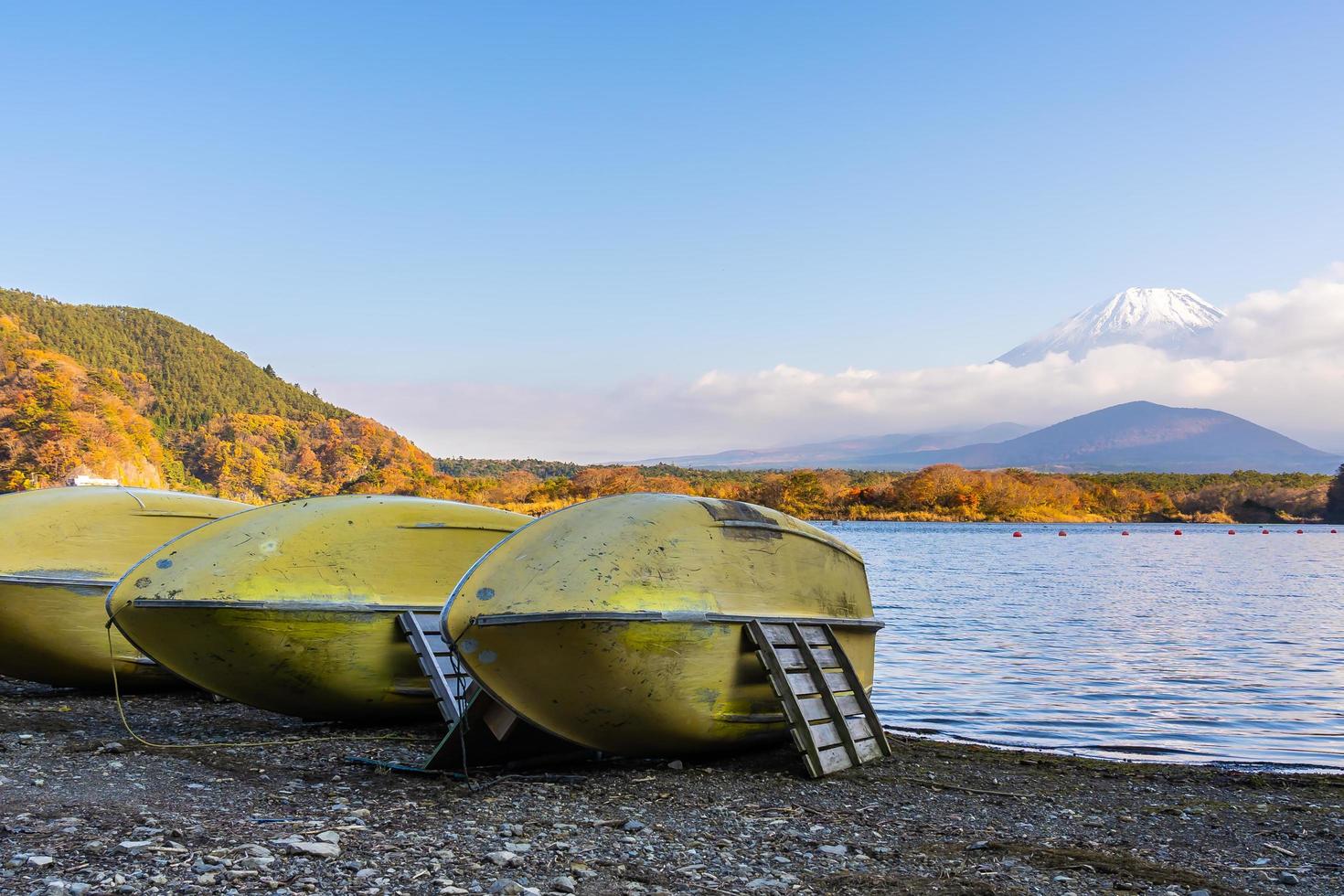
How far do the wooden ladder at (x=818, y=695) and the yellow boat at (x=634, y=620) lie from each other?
0.49ft

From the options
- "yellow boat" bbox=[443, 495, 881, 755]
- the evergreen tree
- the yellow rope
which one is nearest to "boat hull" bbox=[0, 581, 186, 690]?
the yellow rope

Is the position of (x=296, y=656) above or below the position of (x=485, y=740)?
above

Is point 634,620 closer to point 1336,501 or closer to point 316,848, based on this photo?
point 316,848

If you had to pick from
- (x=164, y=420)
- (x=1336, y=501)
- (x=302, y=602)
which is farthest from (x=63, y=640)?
(x=1336, y=501)

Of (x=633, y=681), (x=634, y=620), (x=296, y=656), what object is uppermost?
(x=634, y=620)

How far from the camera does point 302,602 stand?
839cm

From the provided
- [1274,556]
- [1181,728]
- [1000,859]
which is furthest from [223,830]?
[1274,556]

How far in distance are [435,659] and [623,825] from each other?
3.24 meters

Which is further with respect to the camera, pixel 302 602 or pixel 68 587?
pixel 68 587

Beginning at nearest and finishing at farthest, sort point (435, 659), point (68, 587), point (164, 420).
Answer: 1. point (435, 659)
2. point (68, 587)
3. point (164, 420)

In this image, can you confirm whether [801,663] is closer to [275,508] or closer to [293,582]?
[293,582]

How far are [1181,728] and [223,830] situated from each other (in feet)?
33.0

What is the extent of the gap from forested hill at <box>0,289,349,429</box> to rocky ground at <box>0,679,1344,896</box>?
378ft

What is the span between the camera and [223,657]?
8297 mm
